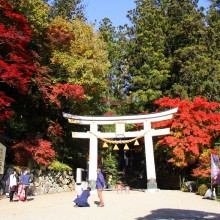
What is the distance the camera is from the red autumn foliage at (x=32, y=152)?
1638cm

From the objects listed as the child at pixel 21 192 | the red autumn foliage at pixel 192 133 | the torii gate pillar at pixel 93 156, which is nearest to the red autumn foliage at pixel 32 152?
the torii gate pillar at pixel 93 156

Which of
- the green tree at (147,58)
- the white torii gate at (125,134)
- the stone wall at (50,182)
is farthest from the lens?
the green tree at (147,58)

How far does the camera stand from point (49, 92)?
1905 centimetres

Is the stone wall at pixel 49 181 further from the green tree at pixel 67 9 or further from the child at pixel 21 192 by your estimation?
the green tree at pixel 67 9

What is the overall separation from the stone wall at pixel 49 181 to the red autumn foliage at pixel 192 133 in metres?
6.28

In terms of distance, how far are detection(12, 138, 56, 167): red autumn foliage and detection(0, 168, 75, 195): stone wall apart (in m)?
0.73

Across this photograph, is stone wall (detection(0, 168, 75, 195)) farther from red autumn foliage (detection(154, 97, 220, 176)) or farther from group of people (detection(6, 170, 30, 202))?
red autumn foliage (detection(154, 97, 220, 176))

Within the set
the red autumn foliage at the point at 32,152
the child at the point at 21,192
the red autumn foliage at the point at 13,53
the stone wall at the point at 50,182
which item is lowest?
the child at the point at 21,192

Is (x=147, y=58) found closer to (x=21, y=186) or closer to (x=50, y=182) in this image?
(x=50, y=182)

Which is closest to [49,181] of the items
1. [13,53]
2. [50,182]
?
[50,182]

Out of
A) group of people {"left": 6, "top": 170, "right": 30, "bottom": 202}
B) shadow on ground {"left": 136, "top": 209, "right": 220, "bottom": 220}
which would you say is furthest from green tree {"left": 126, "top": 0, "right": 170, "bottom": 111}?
shadow on ground {"left": 136, "top": 209, "right": 220, "bottom": 220}

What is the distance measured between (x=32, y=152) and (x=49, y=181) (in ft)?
8.28

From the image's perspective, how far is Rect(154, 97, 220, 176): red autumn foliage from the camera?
1909cm

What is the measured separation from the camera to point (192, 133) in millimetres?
19594
